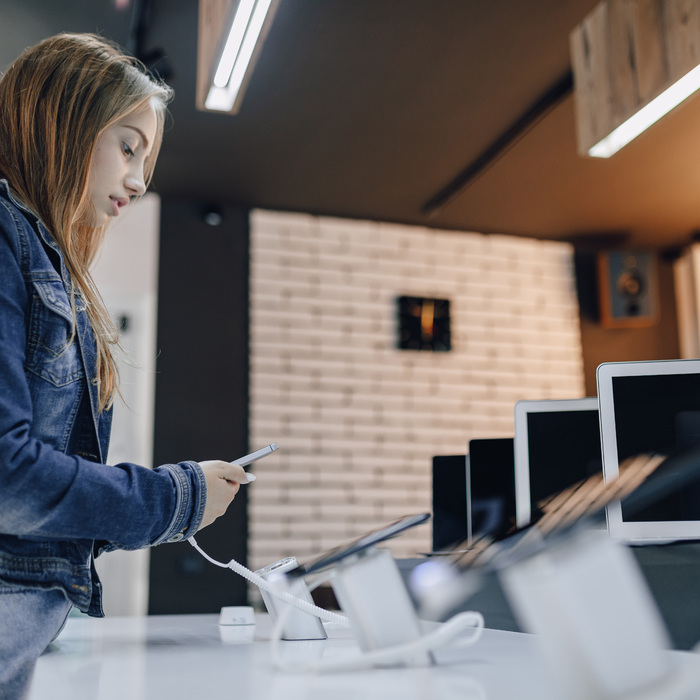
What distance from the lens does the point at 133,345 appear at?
4527mm

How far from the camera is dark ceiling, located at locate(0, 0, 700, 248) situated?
3092mm

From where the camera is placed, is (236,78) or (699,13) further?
(236,78)

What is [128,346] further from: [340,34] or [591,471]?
[591,471]

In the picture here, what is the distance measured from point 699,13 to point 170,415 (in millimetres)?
3320

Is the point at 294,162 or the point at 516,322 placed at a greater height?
the point at 294,162

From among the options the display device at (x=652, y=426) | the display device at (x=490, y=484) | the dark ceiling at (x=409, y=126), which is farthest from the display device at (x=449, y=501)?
the dark ceiling at (x=409, y=126)

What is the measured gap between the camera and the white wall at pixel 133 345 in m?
4.21

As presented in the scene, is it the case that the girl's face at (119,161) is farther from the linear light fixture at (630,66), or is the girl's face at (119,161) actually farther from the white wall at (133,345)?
the white wall at (133,345)

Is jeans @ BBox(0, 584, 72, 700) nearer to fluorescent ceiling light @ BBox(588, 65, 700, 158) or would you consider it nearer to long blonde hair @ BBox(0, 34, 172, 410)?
long blonde hair @ BBox(0, 34, 172, 410)

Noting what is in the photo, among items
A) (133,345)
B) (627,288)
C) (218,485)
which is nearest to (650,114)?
(218,485)

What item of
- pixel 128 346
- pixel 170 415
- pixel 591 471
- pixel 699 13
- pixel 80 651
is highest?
pixel 699 13

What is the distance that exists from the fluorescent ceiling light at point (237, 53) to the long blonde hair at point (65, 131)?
1345 mm

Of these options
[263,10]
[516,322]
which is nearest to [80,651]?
[263,10]

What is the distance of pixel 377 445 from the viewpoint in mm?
4820
